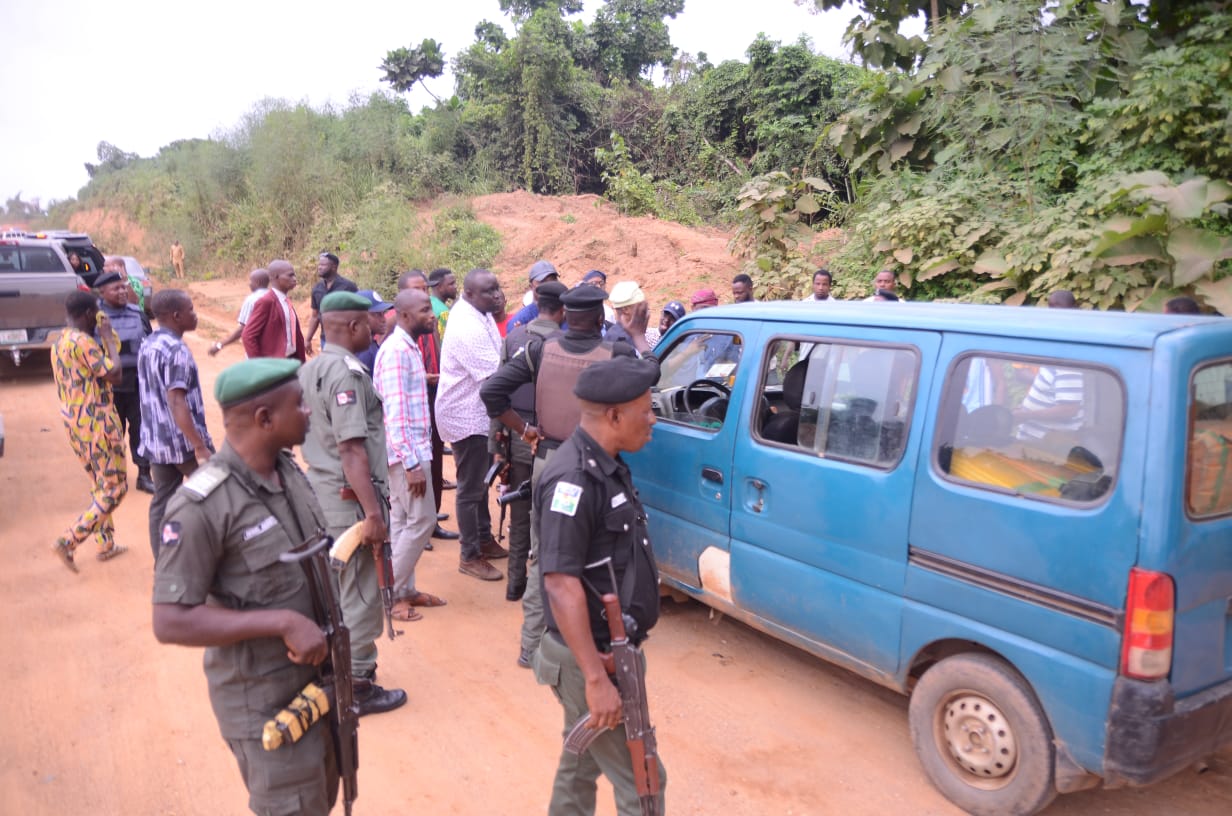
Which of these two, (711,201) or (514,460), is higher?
(711,201)

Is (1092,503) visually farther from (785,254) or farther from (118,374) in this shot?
(785,254)

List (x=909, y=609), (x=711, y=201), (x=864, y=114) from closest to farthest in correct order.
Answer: (x=909, y=609), (x=864, y=114), (x=711, y=201)

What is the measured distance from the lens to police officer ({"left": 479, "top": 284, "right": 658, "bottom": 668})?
14.0 feet

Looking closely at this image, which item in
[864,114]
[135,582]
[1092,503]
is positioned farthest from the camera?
[864,114]

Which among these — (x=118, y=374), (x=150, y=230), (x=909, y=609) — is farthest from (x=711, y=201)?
(x=150, y=230)

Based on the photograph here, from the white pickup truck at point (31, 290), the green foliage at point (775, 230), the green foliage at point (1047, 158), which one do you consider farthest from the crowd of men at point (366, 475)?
the white pickup truck at point (31, 290)

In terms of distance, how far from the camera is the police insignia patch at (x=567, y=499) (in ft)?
7.52

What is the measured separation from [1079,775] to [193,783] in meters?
3.41

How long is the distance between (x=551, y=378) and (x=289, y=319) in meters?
3.79

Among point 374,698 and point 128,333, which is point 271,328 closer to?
point 128,333

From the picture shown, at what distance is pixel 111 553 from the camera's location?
605cm

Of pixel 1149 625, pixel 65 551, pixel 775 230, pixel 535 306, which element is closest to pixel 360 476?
pixel 535 306

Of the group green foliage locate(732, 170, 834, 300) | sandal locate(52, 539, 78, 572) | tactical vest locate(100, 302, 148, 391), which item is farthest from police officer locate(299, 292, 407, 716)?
green foliage locate(732, 170, 834, 300)

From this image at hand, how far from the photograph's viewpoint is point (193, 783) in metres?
3.52
